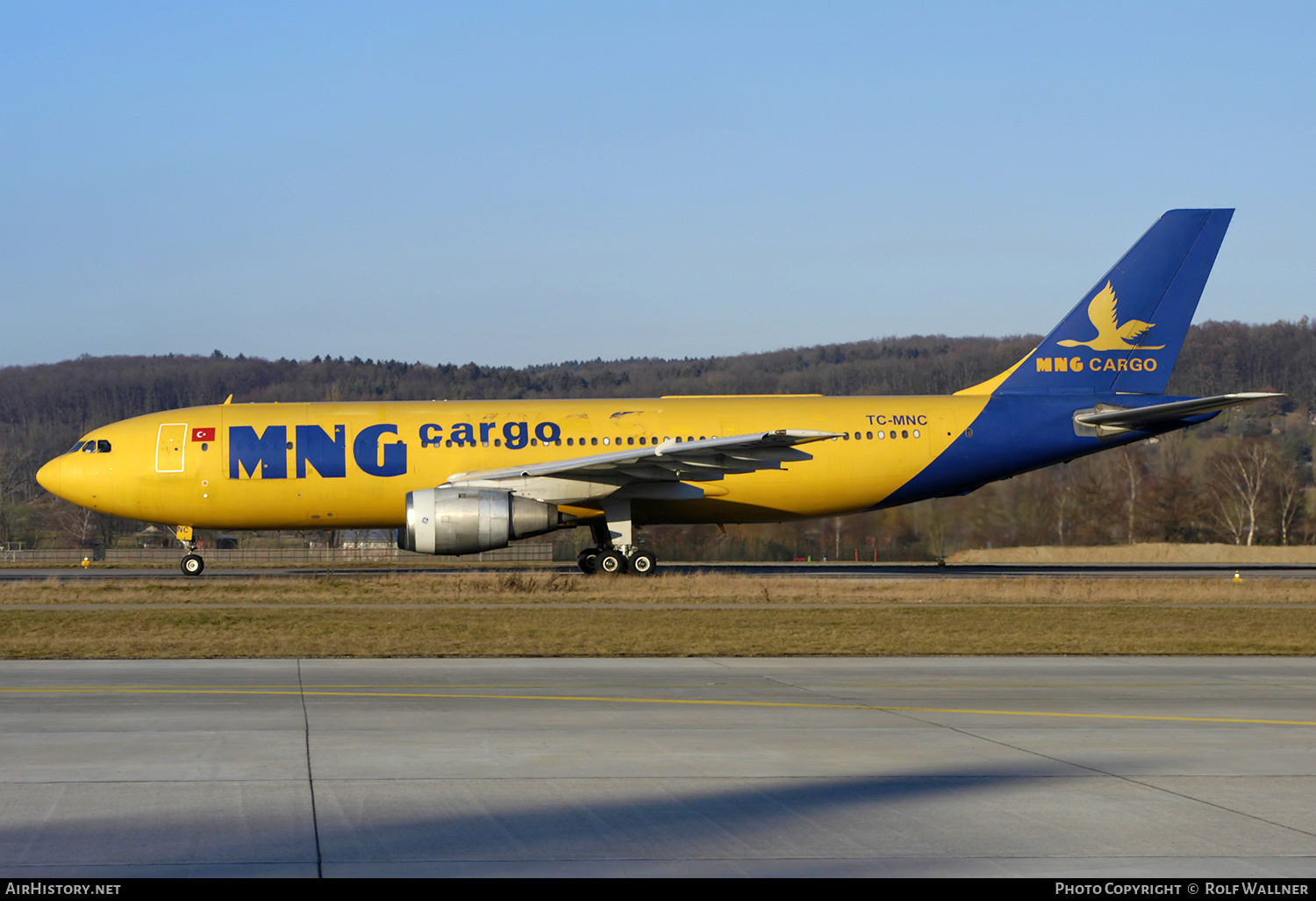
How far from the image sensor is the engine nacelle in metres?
28.0

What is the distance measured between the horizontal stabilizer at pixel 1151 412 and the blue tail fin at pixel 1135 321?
1.38m

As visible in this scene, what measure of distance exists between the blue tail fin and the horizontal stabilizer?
1.38 meters

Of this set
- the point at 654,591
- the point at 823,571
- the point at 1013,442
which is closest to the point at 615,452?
the point at 654,591

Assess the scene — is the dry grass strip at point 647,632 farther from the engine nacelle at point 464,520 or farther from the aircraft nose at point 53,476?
the aircraft nose at point 53,476

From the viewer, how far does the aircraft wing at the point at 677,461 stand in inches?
1112

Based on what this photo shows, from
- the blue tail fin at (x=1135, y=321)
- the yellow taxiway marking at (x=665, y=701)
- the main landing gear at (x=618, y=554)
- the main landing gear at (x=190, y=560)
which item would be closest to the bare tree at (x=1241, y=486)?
the blue tail fin at (x=1135, y=321)

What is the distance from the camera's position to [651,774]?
8164 millimetres

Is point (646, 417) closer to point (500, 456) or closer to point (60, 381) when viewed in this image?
point (500, 456)

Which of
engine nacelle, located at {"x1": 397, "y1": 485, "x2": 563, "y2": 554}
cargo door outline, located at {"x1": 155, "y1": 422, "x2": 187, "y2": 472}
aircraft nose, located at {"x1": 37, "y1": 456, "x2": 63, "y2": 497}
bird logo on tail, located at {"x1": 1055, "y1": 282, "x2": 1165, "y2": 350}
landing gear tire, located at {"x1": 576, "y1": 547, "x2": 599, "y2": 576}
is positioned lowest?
landing gear tire, located at {"x1": 576, "y1": 547, "x2": 599, "y2": 576}

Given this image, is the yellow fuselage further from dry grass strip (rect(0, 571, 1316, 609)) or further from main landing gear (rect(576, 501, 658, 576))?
dry grass strip (rect(0, 571, 1316, 609))

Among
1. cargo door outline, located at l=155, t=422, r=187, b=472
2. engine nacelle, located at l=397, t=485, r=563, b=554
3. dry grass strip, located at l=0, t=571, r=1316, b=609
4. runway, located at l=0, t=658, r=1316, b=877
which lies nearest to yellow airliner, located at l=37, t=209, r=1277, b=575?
cargo door outline, located at l=155, t=422, r=187, b=472

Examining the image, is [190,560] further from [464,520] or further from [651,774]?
[651,774]

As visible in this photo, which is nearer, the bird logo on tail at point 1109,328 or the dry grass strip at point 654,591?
the dry grass strip at point 654,591
